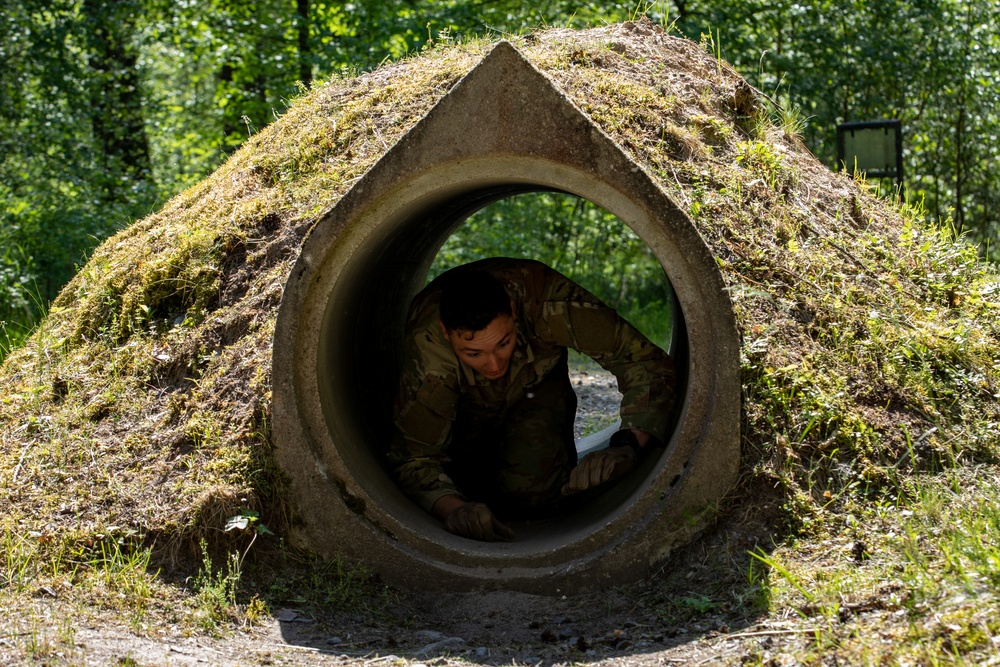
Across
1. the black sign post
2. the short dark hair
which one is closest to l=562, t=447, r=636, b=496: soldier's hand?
the short dark hair

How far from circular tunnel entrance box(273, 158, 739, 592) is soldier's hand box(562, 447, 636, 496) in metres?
0.13

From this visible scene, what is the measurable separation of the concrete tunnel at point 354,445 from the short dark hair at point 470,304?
0.38 meters

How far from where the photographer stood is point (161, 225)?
19.0 feet

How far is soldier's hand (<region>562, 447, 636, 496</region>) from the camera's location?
14.6 feet

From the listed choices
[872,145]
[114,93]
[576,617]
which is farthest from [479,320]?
[114,93]

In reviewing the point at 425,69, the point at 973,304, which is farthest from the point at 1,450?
the point at 973,304

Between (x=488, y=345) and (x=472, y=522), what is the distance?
73 cm

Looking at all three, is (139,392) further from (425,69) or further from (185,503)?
(425,69)

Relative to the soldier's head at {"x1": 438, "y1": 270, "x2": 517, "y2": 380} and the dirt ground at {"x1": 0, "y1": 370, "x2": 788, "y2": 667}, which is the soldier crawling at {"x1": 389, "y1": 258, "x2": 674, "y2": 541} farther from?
the dirt ground at {"x1": 0, "y1": 370, "x2": 788, "y2": 667}

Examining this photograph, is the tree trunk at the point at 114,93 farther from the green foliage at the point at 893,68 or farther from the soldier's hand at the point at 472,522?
the soldier's hand at the point at 472,522

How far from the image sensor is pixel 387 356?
5.73 m

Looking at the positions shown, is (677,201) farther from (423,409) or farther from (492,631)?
(492,631)

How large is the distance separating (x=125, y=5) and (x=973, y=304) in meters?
8.33

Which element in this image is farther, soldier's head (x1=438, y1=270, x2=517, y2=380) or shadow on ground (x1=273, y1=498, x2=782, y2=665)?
soldier's head (x1=438, y1=270, x2=517, y2=380)
